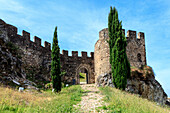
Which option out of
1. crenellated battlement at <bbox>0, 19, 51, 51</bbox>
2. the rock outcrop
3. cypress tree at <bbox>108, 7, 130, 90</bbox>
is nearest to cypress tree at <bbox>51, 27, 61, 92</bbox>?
crenellated battlement at <bbox>0, 19, 51, 51</bbox>

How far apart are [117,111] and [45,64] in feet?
52.1

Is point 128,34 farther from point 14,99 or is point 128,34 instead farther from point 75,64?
point 14,99

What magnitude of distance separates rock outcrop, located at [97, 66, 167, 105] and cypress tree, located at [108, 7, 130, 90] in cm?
245

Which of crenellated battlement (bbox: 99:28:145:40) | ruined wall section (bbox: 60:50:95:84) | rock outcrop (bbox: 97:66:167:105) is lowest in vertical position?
rock outcrop (bbox: 97:66:167:105)

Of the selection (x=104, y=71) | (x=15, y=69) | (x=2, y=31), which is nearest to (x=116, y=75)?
(x=104, y=71)

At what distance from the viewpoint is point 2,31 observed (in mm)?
16156

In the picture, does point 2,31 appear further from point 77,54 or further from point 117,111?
point 117,111

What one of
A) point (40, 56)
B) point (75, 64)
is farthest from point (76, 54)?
point (40, 56)

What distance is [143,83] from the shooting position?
2067 centimetres

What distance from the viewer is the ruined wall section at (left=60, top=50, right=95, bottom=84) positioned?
79.4 feet

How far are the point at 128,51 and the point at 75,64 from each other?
870 centimetres

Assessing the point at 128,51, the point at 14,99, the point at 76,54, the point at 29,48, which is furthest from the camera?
the point at 76,54

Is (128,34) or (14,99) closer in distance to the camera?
(14,99)

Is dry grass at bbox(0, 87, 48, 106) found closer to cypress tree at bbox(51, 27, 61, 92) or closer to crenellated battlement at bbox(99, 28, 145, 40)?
cypress tree at bbox(51, 27, 61, 92)
